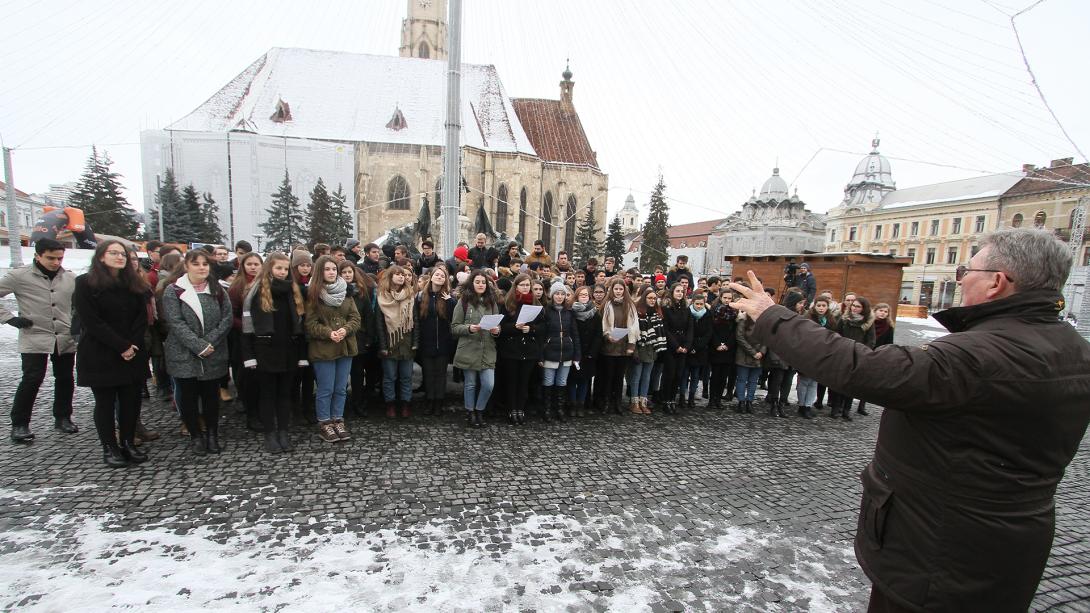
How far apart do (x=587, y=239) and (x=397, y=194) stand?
16.3 metres

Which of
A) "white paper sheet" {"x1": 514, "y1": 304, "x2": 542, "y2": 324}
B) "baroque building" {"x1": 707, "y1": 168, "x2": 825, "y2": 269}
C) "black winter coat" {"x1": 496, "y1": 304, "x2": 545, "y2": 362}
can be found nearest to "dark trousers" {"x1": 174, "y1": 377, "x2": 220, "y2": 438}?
"black winter coat" {"x1": 496, "y1": 304, "x2": 545, "y2": 362}

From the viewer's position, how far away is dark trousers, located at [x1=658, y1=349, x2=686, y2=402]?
6.77 metres

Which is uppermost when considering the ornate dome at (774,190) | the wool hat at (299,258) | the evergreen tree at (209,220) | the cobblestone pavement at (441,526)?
the ornate dome at (774,190)

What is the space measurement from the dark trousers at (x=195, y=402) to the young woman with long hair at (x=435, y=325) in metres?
2.14

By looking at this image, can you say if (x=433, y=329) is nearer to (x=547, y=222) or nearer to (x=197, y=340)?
(x=197, y=340)

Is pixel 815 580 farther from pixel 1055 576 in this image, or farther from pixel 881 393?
pixel 881 393

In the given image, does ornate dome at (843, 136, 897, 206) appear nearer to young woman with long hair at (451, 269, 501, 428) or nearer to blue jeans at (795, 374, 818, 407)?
blue jeans at (795, 374, 818, 407)

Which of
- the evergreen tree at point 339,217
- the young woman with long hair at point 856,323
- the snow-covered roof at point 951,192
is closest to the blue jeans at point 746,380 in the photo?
the young woman with long hair at point 856,323

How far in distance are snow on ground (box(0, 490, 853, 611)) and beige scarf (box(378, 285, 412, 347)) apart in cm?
253

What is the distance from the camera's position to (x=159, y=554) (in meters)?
2.94

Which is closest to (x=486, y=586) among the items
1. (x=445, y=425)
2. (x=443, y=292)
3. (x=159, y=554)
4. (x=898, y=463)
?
(x=159, y=554)

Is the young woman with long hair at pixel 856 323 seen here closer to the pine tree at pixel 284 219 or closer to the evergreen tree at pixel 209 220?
the pine tree at pixel 284 219

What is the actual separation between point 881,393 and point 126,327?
5397 millimetres

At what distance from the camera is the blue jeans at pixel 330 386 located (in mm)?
4988
